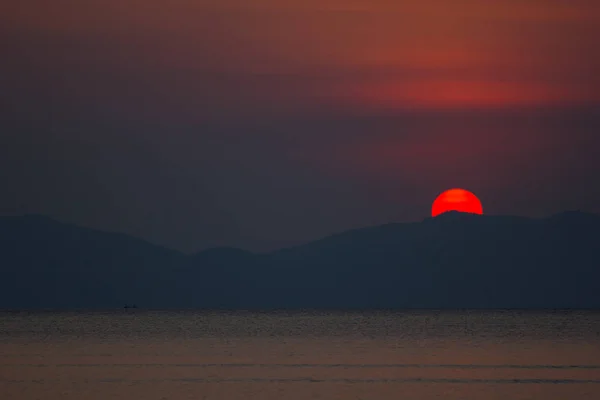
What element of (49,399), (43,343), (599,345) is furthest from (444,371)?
(43,343)

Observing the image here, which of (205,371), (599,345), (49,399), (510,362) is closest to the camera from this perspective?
(49,399)

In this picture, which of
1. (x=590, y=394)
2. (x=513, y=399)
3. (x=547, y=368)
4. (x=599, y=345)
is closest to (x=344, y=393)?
(x=513, y=399)

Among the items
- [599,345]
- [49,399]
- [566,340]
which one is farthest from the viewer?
[566,340]

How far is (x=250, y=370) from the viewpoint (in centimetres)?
6594

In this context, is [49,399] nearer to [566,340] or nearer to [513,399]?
[513,399]

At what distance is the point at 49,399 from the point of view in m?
50.3

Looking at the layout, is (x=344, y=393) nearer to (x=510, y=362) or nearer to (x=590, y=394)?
(x=590, y=394)

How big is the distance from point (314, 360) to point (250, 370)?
8913 mm

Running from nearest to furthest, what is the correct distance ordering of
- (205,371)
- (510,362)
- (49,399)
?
1. (49,399)
2. (205,371)
3. (510,362)

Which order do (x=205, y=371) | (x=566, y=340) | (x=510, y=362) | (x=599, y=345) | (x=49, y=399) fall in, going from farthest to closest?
(x=566, y=340), (x=599, y=345), (x=510, y=362), (x=205, y=371), (x=49, y=399)

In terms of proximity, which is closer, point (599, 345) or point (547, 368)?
point (547, 368)

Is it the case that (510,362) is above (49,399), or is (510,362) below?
above

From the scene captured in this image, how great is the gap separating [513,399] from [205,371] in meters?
20.9

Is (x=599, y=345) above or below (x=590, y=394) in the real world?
above
